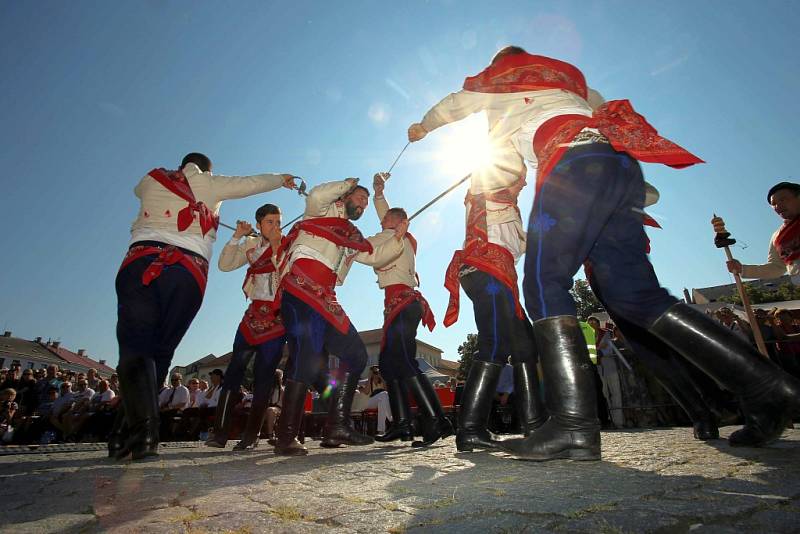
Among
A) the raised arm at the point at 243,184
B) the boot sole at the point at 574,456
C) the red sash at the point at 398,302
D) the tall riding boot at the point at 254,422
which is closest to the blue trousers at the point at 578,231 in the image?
the boot sole at the point at 574,456

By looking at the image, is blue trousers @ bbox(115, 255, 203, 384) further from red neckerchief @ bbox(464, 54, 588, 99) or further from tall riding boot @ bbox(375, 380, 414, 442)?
red neckerchief @ bbox(464, 54, 588, 99)

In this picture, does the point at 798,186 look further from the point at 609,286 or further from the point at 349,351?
the point at 349,351

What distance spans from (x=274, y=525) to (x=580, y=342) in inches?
58.3

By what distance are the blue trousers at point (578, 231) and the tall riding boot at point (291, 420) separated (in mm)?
2057

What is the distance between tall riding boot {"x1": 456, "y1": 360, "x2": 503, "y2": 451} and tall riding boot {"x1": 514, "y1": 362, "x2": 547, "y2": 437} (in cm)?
20

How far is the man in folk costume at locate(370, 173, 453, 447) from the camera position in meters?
4.09

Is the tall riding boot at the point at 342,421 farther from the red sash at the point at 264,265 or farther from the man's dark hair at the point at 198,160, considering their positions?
the man's dark hair at the point at 198,160

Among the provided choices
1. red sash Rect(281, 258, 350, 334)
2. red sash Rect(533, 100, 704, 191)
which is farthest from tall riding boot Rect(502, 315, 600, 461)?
red sash Rect(281, 258, 350, 334)

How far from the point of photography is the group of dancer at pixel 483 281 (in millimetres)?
1998

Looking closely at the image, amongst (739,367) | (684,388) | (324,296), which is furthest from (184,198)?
(684,388)

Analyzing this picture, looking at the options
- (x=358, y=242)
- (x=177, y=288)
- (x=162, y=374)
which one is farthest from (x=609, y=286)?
(x=162, y=374)

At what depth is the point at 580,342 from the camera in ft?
6.68

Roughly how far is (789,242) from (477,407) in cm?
364

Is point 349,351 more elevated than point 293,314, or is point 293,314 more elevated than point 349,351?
point 293,314
